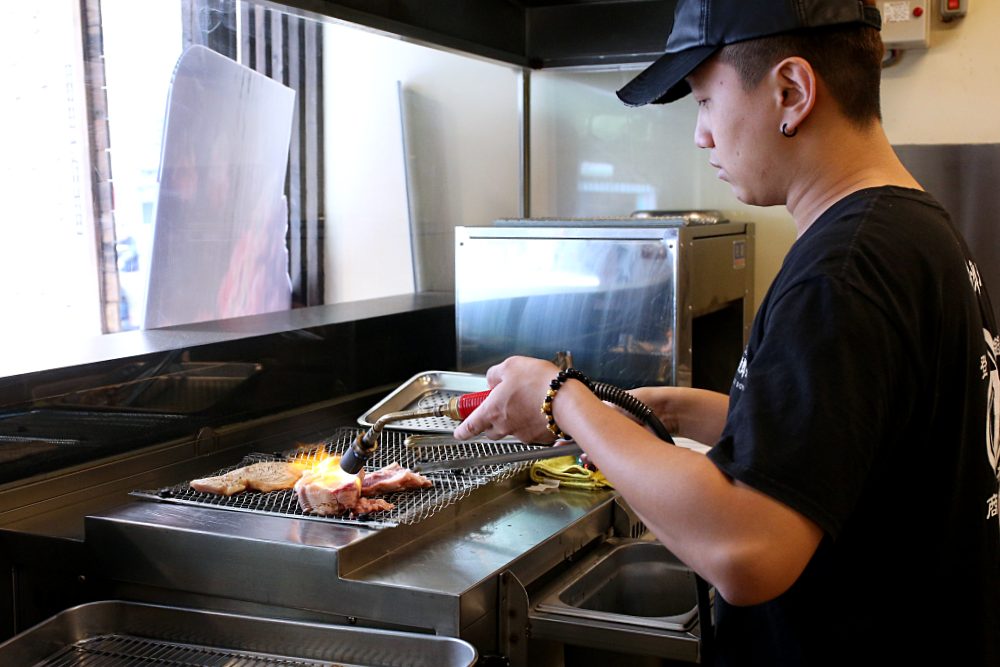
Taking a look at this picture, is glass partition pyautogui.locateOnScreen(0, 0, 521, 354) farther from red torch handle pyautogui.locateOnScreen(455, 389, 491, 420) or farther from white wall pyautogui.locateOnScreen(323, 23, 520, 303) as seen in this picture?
red torch handle pyautogui.locateOnScreen(455, 389, 491, 420)

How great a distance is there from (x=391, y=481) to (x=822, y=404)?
39.2 inches

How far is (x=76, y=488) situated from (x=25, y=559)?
6.3 inches

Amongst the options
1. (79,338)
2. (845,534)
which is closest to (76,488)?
(79,338)

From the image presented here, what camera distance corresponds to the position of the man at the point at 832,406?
34.2 inches

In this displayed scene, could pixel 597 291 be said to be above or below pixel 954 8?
below

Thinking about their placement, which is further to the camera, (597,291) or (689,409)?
(597,291)

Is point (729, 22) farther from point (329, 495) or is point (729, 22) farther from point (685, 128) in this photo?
Result: point (685, 128)

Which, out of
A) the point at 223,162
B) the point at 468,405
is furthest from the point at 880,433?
the point at 223,162

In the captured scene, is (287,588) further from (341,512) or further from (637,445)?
(637,445)

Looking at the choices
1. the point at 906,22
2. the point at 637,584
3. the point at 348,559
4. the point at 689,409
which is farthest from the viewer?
the point at 906,22

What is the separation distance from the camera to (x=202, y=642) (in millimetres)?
1454

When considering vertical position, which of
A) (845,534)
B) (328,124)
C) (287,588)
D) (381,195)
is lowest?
(287,588)

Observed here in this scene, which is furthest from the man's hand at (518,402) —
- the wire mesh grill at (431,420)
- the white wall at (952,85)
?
the white wall at (952,85)

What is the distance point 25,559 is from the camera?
1.61 m
